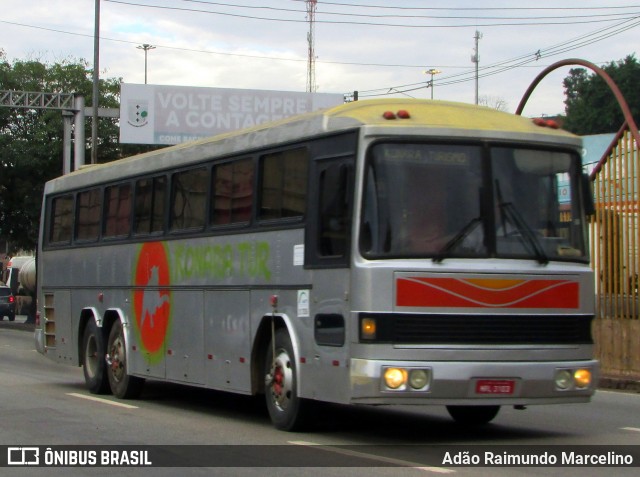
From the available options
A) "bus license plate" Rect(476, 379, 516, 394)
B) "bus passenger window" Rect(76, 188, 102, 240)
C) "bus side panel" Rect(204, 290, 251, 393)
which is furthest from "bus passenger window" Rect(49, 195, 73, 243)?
"bus license plate" Rect(476, 379, 516, 394)

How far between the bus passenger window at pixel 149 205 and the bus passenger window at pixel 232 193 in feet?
5.47

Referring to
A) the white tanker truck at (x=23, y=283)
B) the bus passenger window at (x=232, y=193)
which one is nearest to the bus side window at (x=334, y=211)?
the bus passenger window at (x=232, y=193)

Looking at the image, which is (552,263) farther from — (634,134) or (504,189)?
(634,134)

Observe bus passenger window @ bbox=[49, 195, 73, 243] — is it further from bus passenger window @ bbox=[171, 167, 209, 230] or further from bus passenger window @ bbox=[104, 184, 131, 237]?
bus passenger window @ bbox=[171, 167, 209, 230]

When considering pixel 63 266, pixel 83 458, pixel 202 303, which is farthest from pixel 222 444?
pixel 63 266

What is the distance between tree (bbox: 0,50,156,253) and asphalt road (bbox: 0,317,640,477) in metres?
25.6

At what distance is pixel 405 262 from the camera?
1028 cm

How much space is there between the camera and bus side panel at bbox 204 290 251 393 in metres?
12.5

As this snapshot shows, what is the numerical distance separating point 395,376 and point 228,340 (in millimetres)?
3287

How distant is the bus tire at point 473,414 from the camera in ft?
40.2

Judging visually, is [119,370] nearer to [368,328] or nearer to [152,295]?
[152,295]

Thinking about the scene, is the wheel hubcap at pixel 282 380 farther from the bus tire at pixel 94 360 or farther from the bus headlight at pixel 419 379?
the bus tire at pixel 94 360

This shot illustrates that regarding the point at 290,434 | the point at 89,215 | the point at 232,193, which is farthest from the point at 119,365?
the point at 290,434

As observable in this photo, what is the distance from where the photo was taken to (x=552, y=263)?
10.8m
